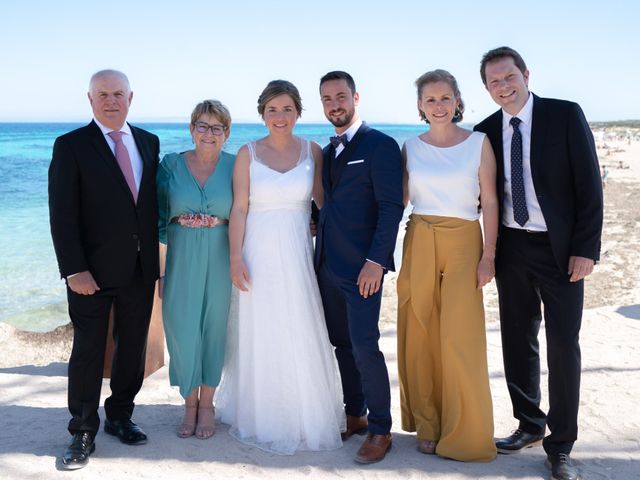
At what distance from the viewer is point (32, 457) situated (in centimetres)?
371

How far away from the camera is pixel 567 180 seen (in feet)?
11.5

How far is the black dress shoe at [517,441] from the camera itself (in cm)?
380

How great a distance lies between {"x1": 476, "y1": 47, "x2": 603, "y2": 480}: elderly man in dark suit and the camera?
3457 mm

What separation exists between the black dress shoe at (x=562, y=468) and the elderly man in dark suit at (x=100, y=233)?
7.98 ft

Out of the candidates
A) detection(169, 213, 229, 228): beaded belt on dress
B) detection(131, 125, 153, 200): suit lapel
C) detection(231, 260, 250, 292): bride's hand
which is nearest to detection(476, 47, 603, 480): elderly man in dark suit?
detection(231, 260, 250, 292): bride's hand

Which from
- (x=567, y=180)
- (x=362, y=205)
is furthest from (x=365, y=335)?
(x=567, y=180)

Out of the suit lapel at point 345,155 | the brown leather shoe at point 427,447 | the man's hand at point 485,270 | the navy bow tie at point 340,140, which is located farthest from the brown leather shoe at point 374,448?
the navy bow tie at point 340,140

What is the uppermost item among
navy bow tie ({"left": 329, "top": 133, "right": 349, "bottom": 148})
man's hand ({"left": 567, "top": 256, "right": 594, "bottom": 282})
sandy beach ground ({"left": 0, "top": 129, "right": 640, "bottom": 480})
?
navy bow tie ({"left": 329, "top": 133, "right": 349, "bottom": 148})

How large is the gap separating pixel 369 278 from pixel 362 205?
440 mm

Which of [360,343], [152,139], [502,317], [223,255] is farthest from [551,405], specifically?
[152,139]

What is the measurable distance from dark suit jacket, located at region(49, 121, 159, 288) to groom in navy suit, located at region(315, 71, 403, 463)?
3.66 ft

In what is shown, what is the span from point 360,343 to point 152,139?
1.86 m

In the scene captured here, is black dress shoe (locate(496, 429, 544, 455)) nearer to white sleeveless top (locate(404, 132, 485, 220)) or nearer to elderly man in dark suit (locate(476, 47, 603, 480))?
elderly man in dark suit (locate(476, 47, 603, 480))

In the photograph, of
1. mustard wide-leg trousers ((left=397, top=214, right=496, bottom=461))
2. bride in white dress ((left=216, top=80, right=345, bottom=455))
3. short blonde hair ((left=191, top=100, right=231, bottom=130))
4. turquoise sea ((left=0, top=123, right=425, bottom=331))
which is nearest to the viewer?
mustard wide-leg trousers ((left=397, top=214, right=496, bottom=461))
